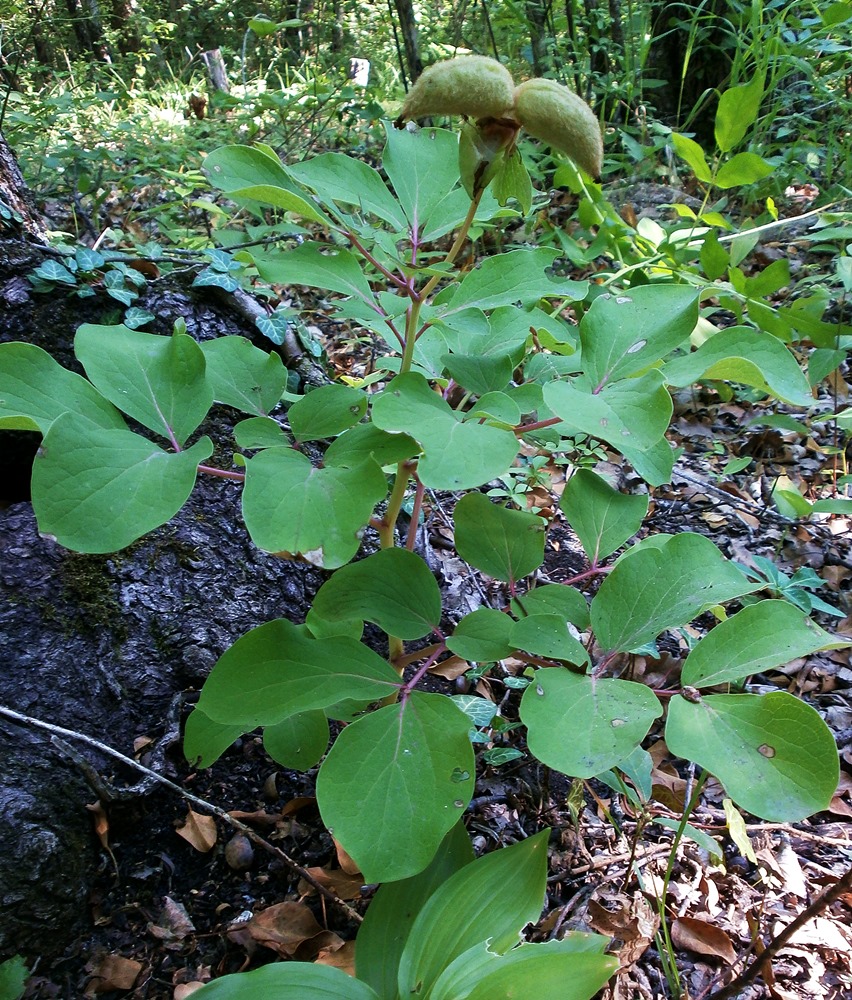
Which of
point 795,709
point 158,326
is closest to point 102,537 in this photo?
point 795,709

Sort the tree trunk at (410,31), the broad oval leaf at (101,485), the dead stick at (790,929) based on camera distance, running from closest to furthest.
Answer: the broad oval leaf at (101,485), the dead stick at (790,929), the tree trunk at (410,31)

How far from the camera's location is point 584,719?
76cm

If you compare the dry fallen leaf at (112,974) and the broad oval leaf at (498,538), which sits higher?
the broad oval leaf at (498,538)

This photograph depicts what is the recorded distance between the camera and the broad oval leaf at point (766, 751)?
2.36 ft

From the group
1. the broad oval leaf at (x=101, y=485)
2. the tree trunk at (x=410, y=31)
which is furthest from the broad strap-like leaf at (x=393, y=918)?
the tree trunk at (x=410, y=31)

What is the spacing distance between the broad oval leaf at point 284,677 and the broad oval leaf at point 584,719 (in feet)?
0.66

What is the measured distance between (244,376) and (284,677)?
439 mm

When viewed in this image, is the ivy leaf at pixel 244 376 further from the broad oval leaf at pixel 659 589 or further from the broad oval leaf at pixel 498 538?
the broad oval leaf at pixel 659 589

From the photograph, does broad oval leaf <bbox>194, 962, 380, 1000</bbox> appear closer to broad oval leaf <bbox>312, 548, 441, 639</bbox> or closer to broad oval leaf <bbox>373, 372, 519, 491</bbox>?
broad oval leaf <bbox>312, 548, 441, 639</bbox>

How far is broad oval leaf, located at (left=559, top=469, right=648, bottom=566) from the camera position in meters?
1.01

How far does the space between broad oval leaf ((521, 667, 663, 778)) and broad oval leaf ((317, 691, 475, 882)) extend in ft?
0.35

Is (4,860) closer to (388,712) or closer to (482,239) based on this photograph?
(388,712)

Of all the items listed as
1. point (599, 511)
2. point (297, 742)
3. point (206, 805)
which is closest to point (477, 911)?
point (297, 742)

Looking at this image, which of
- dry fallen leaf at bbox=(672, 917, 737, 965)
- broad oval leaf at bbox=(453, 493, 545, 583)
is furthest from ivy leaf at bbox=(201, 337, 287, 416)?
dry fallen leaf at bbox=(672, 917, 737, 965)
